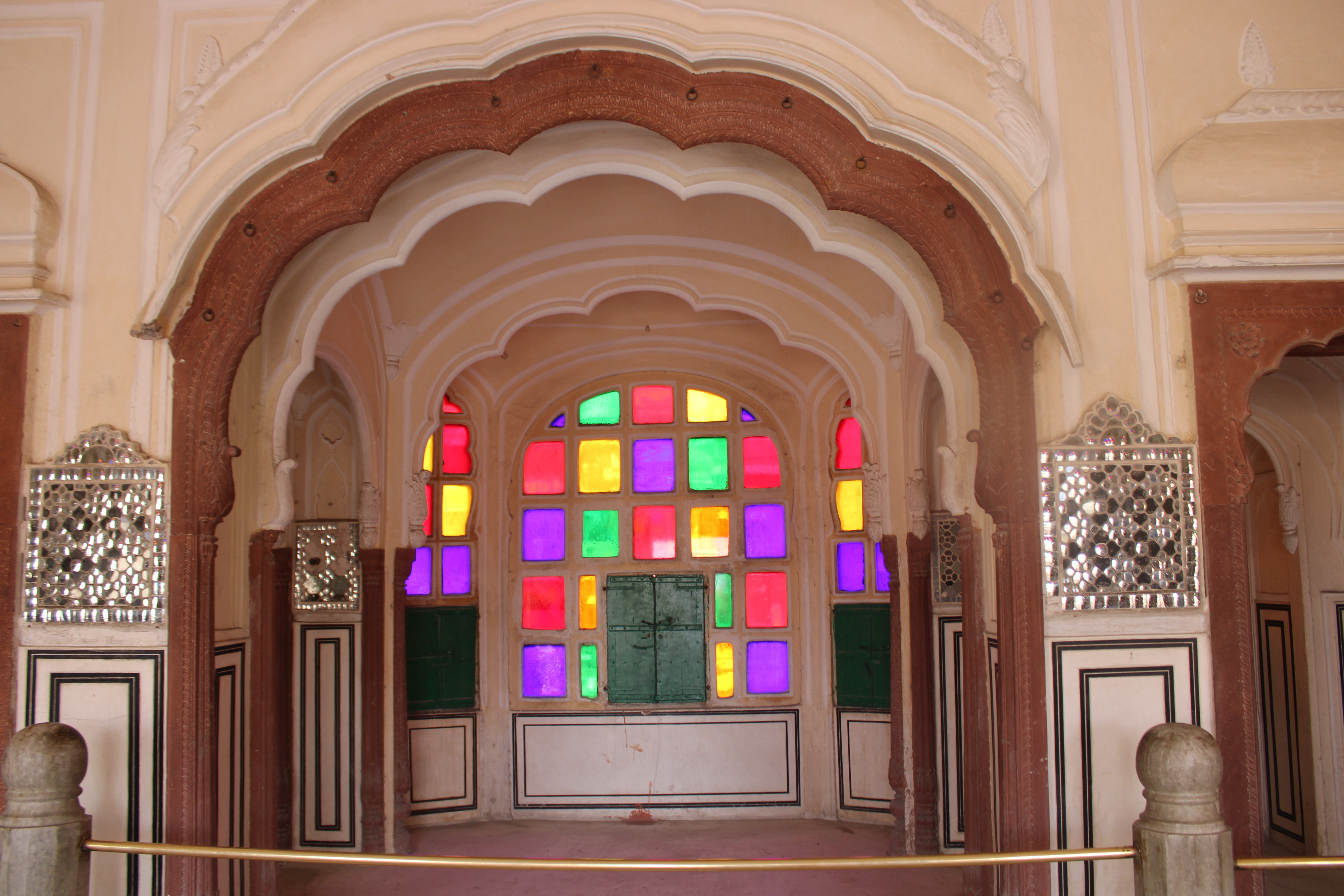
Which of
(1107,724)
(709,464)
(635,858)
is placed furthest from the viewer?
(709,464)

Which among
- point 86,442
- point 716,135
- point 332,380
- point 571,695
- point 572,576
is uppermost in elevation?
point 716,135

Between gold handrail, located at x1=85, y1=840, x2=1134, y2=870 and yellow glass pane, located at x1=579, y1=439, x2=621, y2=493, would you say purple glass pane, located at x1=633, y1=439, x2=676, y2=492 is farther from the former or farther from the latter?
gold handrail, located at x1=85, y1=840, x2=1134, y2=870

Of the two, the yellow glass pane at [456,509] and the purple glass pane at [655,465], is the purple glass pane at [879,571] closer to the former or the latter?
the purple glass pane at [655,465]

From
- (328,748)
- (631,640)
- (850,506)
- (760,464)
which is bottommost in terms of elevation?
(328,748)

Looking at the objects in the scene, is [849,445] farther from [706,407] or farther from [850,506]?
[706,407]

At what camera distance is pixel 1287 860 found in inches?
111

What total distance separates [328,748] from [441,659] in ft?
3.61

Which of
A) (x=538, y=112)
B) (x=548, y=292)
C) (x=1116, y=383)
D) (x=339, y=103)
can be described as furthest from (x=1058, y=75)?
(x=548, y=292)

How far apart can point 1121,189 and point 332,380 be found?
168 inches

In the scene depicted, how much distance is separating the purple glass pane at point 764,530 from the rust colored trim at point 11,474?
478 centimetres

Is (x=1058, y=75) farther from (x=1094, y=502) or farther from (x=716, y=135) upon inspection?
(x=1094, y=502)

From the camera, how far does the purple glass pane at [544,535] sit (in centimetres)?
761

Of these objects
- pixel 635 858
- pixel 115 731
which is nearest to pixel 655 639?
pixel 635 858

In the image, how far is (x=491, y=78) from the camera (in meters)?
3.74
